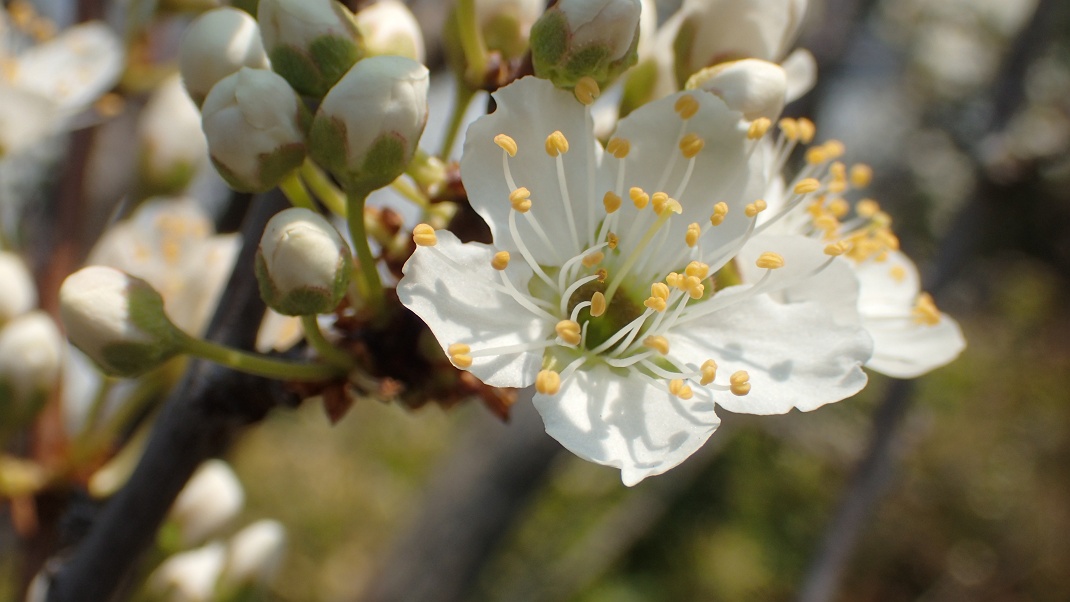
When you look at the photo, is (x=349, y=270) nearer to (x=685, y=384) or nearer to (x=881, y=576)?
(x=685, y=384)

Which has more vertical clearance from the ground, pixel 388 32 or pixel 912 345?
pixel 388 32

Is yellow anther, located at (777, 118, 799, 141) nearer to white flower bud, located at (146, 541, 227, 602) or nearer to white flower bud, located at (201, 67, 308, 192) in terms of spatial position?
white flower bud, located at (201, 67, 308, 192)

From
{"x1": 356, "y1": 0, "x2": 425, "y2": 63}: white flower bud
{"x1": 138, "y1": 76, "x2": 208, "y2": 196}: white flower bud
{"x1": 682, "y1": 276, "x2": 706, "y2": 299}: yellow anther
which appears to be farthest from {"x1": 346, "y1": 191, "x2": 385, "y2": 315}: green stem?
{"x1": 138, "y1": 76, "x2": 208, "y2": 196}: white flower bud

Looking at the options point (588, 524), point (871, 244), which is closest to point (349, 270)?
point (871, 244)

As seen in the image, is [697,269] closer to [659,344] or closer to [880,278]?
[659,344]

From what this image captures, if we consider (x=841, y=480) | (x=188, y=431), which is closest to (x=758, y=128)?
(x=188, y=431)

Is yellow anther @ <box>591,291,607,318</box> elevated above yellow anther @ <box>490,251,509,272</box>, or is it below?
below
